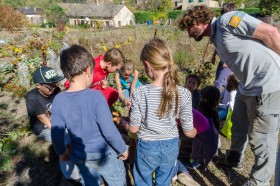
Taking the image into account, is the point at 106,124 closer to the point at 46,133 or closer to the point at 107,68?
the point at 107,68

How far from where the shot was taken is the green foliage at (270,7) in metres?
13.4

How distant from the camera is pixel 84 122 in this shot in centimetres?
154

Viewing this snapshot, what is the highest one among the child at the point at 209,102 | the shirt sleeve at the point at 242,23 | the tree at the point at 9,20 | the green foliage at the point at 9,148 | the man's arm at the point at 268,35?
the tree at the point at 9,20

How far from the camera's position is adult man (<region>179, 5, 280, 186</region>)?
165cm

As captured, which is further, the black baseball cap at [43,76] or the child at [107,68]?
the child at [107,68]

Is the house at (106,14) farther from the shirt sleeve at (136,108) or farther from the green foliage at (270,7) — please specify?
the shirt sleeve at (136,108)

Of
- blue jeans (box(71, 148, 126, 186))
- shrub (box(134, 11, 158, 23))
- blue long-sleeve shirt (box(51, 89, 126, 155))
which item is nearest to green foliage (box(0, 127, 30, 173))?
blue jeans (box(71, 148, 126, 186))

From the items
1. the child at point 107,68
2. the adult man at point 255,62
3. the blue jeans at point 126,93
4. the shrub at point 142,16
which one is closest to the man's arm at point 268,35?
the adult man at point 255,62

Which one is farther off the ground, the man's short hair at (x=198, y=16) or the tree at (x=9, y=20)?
the tree at (x=9, y=20)

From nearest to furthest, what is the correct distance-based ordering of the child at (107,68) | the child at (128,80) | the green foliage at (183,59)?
the child at (107,68), the child at (128,80), the green foliage at (183,59)

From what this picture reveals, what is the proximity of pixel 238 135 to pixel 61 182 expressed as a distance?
6.83 feet

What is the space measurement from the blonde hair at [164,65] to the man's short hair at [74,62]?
42 cm

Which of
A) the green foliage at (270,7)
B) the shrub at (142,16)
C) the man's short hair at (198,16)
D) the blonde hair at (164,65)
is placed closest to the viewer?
the blonde hair at (164,65)

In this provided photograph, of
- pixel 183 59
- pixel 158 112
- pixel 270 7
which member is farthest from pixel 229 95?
pixel 270 7
